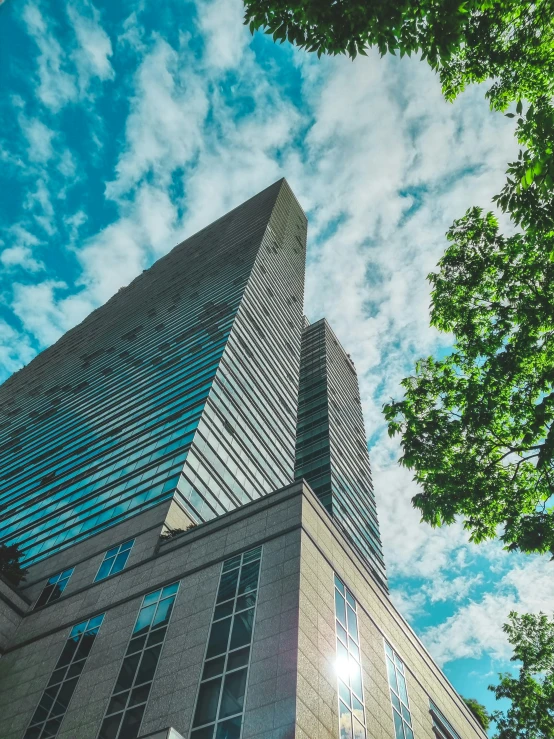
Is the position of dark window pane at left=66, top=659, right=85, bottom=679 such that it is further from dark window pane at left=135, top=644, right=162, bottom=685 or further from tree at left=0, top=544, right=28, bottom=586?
tree at left=0, top=544, right=28, bottom=586

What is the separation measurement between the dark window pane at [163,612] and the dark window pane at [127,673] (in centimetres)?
137

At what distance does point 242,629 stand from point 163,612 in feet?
15.4

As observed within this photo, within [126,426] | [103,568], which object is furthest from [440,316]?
[126,426]

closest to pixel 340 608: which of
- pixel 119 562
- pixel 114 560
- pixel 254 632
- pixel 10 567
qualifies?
pixel 254 632

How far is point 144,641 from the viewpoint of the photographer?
63.6 feet

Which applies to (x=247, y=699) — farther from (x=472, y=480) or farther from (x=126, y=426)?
(x=126, y=426)

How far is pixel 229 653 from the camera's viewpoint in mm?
16469

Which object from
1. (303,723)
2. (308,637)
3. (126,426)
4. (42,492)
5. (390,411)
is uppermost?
(126,426)

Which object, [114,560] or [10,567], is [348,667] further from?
[10,567]

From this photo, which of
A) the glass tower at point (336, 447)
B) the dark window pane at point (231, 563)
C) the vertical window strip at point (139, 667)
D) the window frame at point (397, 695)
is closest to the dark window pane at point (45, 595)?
the vertical window strip at point (139, 667)

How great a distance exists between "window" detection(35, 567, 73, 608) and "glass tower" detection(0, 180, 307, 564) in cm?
366

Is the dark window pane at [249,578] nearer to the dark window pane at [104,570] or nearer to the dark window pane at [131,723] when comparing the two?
the dark window pane at [131,723]

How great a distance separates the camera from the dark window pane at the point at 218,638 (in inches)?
664

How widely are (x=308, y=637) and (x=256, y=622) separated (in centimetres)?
192
